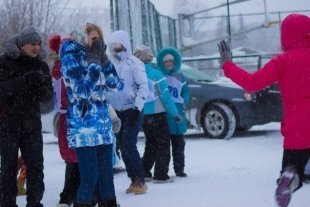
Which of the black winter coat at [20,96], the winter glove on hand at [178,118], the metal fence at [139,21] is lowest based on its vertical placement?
the winter glove on hand at [178,118]

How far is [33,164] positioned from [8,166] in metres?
0.24

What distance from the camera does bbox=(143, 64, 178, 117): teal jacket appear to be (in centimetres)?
794

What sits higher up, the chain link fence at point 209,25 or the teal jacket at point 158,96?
the chain link fence at point 209,25

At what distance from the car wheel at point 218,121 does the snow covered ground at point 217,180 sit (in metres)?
0.27

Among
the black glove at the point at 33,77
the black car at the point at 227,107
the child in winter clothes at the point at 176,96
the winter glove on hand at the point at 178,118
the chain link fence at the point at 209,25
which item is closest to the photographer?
the black glove at the point at 33,77

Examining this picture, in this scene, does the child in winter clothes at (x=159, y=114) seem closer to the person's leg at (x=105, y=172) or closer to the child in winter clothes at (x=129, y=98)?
the child in winter clothes at (x=129, y=98)

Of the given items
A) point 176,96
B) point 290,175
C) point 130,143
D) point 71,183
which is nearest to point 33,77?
point 71,183

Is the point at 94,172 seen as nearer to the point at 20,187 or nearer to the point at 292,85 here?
the point at 292,85

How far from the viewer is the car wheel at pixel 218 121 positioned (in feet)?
41.1

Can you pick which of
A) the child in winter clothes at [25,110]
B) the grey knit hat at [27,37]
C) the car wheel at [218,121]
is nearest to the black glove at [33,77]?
the child in winter clothes at [25,110]

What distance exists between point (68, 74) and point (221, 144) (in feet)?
22.9

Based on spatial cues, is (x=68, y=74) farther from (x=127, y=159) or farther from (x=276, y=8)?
(x=276, y=8)

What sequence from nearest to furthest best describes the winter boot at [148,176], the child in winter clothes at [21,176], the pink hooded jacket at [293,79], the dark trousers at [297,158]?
the pink hooded jacket at [293,79] → the dark trousers at [297,158] → the child in winter clothes at [21,176] → the winter boot at [148,176]

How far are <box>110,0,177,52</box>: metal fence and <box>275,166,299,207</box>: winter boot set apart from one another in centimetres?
576
